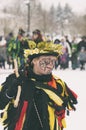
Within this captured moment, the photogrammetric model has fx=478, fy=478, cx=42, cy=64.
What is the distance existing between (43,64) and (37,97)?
27cm

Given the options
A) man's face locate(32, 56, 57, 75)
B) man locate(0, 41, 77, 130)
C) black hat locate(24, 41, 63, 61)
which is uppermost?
black hat locate(24, 41, 63, 61)

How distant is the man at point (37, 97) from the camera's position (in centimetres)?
383

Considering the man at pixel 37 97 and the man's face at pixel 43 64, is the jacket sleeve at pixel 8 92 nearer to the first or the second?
the man at pixel 37 97

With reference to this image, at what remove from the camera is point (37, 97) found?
12.7 feet

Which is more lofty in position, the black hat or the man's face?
the black hat

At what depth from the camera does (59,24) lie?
103 m

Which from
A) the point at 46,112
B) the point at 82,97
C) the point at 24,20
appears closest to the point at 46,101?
the point at 46,112

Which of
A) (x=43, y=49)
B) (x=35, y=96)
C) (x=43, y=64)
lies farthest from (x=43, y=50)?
(x=35, y=96)

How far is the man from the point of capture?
3.83m

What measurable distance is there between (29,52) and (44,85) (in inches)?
12.1

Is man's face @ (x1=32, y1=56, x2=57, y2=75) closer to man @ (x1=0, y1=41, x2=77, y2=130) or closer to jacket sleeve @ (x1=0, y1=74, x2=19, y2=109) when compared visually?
man @ (x1=0, y1=41, x2=77, y2=130)

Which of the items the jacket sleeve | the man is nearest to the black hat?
the man

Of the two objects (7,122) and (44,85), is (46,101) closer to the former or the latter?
(44,85)

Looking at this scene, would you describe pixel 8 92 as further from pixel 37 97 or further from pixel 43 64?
pixel 43 64
